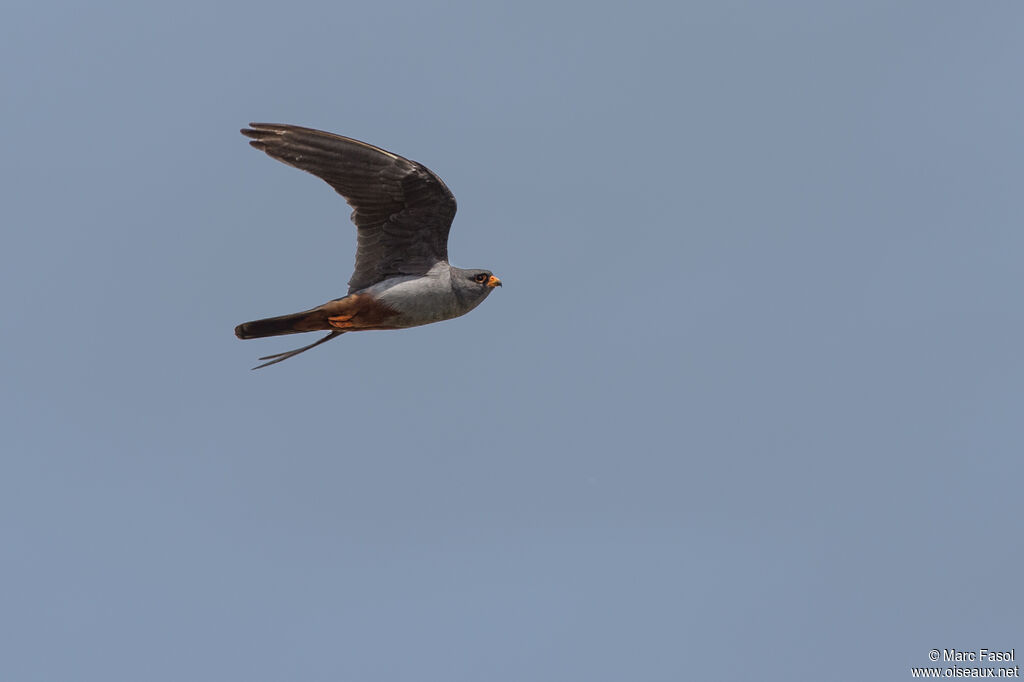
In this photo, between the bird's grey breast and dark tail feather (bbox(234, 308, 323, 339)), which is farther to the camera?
the bird's grey breast

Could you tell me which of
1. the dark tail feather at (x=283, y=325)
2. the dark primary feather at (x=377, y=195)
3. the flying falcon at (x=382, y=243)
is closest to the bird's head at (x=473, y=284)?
the flying falcon at (x=382, y=243)

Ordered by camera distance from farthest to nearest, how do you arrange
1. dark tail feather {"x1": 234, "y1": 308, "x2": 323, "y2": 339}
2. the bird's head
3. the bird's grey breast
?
the bird's head, the bird's grey breast, dark tail feather {"x1": 234, "y1": 308, "x2": 323, "y2": 339}

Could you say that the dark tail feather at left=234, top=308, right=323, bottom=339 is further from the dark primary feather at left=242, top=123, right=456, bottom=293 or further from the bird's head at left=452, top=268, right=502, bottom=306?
the bird's head at left=452, top=268, right=502, bottom=306

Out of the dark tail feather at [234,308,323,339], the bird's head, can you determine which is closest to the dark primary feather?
the bird's head

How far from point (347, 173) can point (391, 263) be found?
1.38 m

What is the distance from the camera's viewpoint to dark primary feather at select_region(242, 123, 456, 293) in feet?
42.6

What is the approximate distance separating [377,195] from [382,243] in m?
0.71

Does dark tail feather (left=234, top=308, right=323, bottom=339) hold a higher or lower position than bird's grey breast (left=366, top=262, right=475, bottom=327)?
lower

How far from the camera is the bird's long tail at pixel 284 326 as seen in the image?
1299cm

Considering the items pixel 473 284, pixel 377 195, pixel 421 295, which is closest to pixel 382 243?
pixel 377 195

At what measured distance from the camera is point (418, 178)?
13.2 metres

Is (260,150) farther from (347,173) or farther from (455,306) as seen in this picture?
(455,306)

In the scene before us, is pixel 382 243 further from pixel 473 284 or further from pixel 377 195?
pixel 473 284

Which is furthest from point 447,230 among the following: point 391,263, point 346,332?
point 346,332
